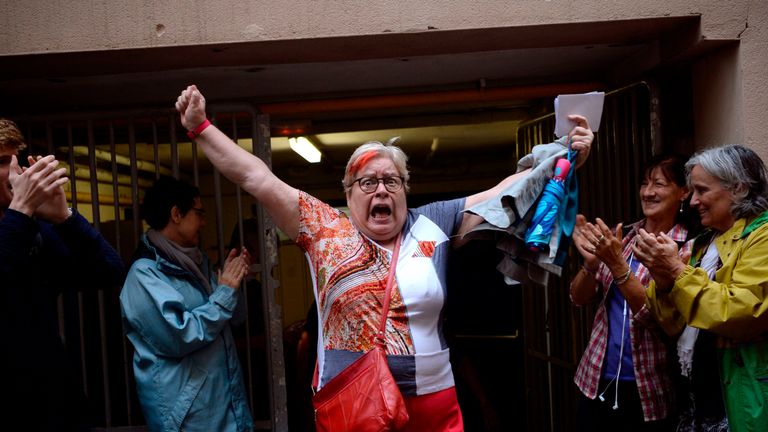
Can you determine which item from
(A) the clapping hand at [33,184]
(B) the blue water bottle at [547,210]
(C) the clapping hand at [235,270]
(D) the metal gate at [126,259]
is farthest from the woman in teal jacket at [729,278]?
(A) the clapping hand at [33,184]

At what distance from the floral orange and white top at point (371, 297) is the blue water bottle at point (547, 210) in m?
0.41

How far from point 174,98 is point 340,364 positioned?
261cm

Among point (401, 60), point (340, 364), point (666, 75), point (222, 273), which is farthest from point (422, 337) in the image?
point (666, 75)

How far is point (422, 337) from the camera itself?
268 centimetres

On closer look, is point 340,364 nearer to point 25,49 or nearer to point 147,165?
point 25,49

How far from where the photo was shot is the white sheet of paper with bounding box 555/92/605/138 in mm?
2807

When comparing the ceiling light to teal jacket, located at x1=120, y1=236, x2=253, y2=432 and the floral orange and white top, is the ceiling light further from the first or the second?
the floral orange and white top

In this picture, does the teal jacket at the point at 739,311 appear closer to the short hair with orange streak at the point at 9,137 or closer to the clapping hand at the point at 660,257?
the clapping hand at the point at 660,257

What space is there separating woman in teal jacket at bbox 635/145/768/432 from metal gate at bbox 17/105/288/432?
2.24 m

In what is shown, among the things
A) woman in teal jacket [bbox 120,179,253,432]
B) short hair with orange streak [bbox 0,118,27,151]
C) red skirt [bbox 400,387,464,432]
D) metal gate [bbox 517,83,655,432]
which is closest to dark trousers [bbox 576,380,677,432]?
red skirt [bbox 400,387,464,432]

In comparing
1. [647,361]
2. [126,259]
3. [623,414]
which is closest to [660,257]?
[647,361]

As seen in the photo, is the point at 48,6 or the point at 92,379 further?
the point at 92,379

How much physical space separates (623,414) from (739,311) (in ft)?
2.92

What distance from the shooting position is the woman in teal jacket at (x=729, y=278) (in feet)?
8.22
